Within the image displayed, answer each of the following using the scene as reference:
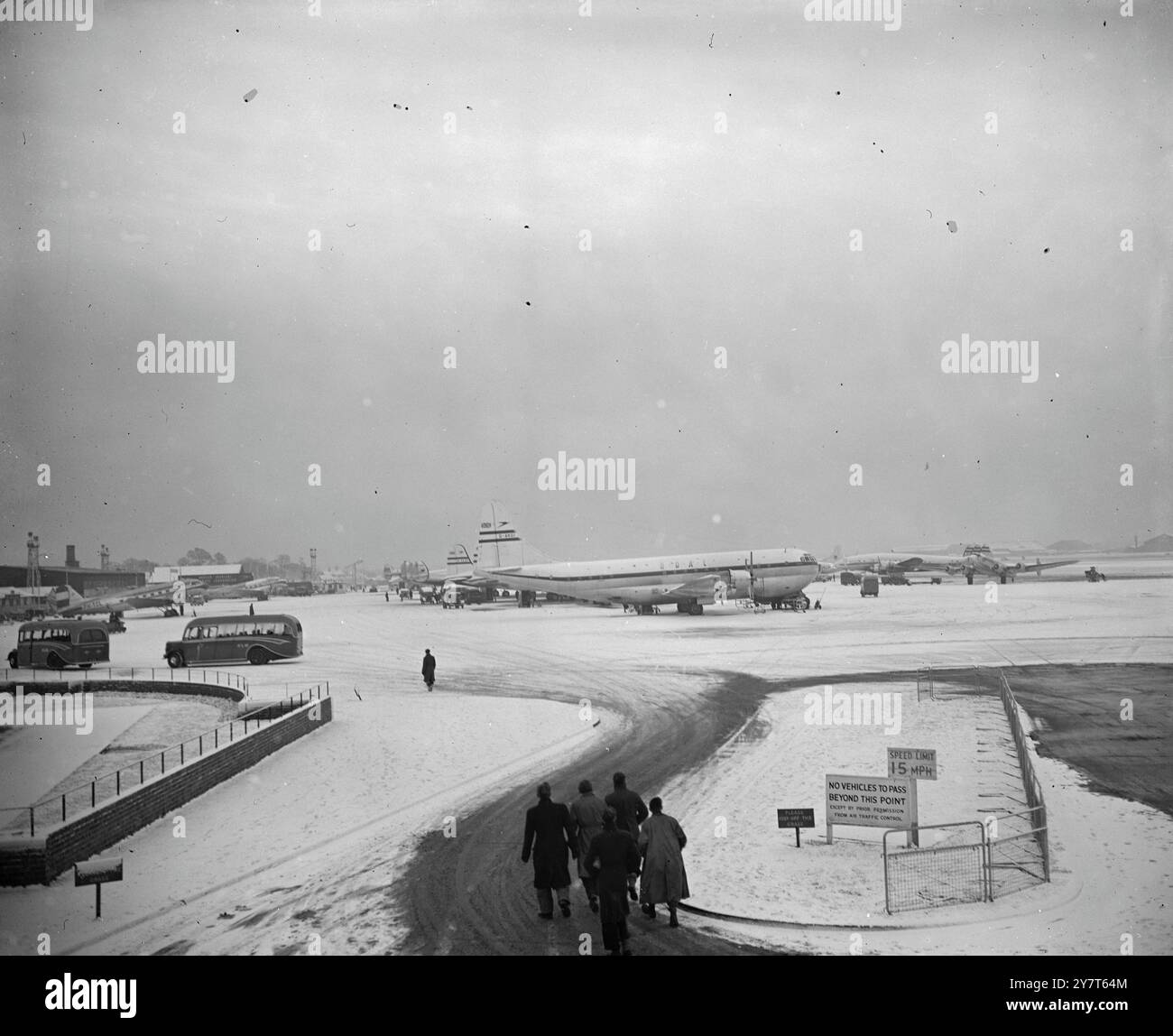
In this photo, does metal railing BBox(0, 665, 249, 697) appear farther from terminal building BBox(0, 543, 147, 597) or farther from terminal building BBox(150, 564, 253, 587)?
terminal building BBox(150, 564, 253, 587)

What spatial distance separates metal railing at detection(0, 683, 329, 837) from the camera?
14.5 meters

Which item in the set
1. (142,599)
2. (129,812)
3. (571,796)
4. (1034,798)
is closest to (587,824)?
(571,796)

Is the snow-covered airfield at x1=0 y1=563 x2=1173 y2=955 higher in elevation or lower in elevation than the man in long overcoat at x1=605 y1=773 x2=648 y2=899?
lower

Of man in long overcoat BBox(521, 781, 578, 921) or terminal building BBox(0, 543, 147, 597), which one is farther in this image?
terminal building BBox(0, 543, 147, 597)

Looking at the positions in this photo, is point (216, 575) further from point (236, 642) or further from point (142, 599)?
point (236, 642)

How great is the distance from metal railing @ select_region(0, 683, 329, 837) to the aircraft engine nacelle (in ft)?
143

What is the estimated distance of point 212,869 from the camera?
12609 millimetres

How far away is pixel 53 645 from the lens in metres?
37.9

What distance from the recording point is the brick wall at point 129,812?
1181 cm

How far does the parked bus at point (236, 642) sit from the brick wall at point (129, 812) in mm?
18729

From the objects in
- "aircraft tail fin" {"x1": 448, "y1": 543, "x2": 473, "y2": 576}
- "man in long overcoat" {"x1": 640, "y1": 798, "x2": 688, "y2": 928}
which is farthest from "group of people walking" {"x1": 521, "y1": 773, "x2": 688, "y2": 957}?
"aircraft tail fin" {"x1": 448, "y1": 543, "x2": 473, "y2": 576}

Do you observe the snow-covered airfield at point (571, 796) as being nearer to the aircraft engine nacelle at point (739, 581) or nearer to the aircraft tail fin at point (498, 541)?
the aircraft engine nacelle at point (739, 581)

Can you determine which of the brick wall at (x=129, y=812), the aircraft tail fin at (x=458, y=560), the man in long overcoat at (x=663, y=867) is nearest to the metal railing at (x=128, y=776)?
the brick wall at (x=129, y=812)

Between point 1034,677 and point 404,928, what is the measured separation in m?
25.5
